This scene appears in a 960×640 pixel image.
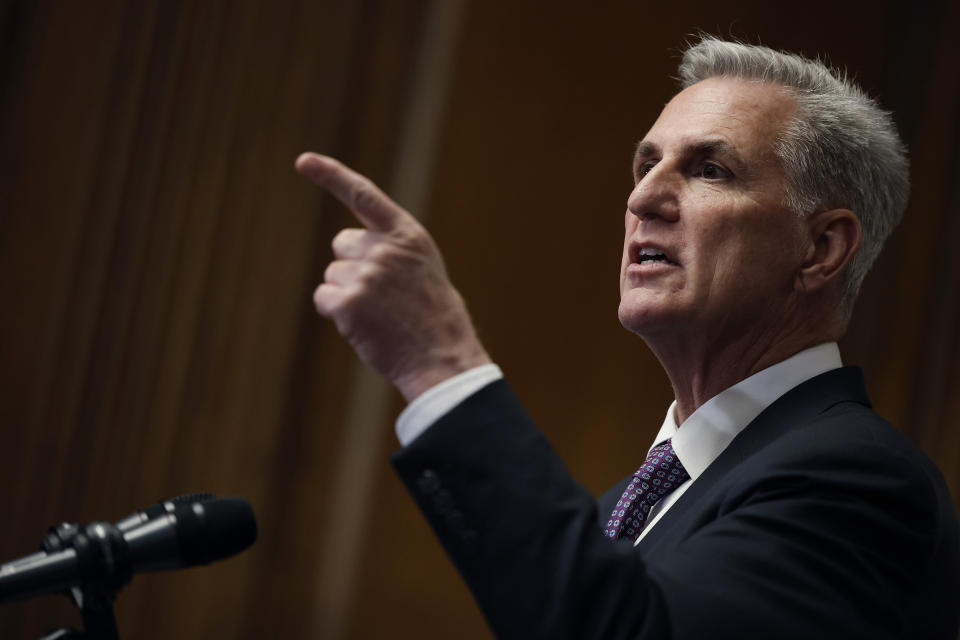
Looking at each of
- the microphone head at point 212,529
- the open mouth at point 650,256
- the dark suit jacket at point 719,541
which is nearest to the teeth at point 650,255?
the open mouth at point 650,256

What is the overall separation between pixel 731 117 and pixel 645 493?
1.93 ft

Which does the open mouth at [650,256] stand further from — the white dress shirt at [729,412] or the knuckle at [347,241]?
the knuckle at [347,241]

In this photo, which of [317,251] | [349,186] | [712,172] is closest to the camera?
[349,186]

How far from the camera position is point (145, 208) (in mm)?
2340

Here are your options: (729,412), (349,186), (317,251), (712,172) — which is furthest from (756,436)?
(317,251)

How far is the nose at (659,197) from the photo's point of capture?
144cm

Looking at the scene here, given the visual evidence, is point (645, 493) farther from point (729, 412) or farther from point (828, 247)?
point (828, 247)

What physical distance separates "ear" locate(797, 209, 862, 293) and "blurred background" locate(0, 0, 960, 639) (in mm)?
1506

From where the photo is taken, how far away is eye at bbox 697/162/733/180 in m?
1.45

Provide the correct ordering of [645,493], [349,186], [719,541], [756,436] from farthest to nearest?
[645,493] < [756,436] < [719,541] < [349,186]

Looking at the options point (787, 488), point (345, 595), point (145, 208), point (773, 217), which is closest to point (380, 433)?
point (345, 595)

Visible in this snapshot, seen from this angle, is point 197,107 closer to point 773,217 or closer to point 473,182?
point 473,182

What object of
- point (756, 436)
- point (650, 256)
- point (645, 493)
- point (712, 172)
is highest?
point (712, 172)

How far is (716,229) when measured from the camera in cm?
141
